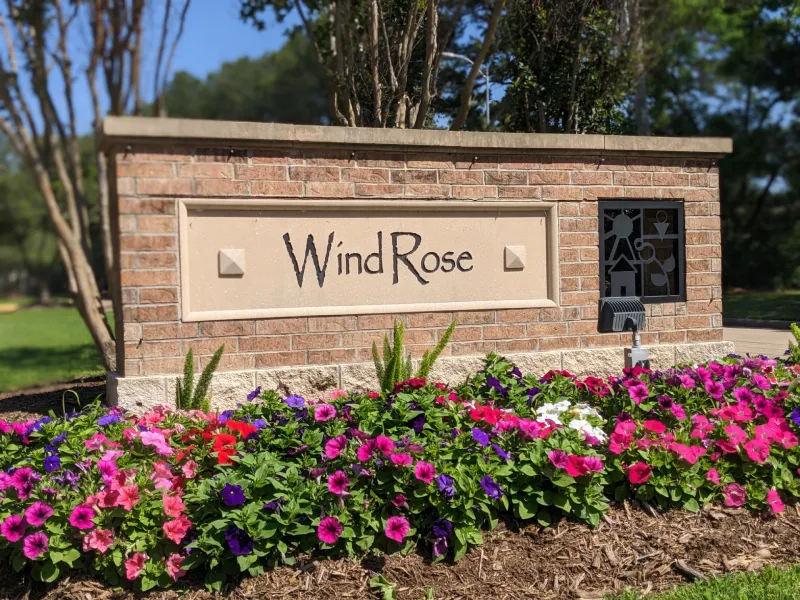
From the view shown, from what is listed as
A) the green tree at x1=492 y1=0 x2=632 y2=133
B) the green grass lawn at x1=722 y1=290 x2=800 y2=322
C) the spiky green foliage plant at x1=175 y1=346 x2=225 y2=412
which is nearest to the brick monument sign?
the spiky green foliage plant at x1=175 y1=346 x2=225 y2=412

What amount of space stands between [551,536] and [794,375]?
249cm

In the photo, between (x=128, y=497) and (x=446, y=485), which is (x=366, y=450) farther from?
(x=128, y=497)

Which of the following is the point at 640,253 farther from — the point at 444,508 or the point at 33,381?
the point at 33,381

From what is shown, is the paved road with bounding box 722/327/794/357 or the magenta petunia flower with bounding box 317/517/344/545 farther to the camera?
the paved road with bounding box 722/327/794/357

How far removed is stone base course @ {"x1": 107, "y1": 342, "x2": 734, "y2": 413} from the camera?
5.30 metres

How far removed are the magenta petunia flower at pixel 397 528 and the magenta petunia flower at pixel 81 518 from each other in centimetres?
Answer: 124

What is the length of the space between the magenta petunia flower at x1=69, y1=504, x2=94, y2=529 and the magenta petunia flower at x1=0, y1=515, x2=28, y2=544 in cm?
23

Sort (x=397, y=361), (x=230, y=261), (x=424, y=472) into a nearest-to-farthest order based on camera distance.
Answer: (x=424, y=472), (x=397, y=361), (x=230, y=261)

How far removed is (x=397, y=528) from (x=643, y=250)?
3.89m

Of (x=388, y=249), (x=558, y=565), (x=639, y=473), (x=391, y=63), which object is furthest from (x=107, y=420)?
(x=391, y=63)

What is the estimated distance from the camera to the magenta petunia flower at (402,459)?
12.1 ft

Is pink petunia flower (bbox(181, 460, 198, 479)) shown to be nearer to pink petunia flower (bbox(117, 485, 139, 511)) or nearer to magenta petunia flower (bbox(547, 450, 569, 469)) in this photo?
pink petunia flower (bbox(117, 485, 139, 511))

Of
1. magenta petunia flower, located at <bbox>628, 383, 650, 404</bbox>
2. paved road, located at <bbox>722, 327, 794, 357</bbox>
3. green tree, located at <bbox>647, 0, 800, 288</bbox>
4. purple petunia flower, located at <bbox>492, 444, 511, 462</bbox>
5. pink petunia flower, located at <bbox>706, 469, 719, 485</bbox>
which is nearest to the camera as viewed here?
purple petunia flower, located at <bbox>492, 444, 511, 462</bbox>

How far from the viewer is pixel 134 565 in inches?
136
